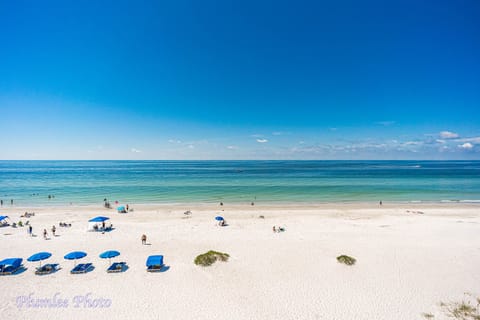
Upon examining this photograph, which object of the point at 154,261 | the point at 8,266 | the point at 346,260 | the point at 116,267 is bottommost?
the point at 116,267

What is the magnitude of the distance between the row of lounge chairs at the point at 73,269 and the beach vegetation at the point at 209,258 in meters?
2.10

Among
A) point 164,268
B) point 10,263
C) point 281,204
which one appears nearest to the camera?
point 10,263

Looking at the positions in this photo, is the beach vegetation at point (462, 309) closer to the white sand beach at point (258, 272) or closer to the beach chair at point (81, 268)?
the white sand beach at point (258, 272)

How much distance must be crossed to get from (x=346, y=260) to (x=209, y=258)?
26.2ft

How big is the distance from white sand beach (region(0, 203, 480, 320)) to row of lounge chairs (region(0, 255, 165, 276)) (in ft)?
1.25

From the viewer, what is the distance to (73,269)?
12.4m

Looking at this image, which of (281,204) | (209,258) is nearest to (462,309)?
(209,258)

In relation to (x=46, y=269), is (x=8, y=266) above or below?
above

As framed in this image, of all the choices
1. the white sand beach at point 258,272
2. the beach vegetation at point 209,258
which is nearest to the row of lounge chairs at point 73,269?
the white sand beach at point 258,272

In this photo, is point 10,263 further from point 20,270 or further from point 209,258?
point 209,258

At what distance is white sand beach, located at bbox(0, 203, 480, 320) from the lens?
9.52 m

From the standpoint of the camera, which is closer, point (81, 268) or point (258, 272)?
point (258, 272)

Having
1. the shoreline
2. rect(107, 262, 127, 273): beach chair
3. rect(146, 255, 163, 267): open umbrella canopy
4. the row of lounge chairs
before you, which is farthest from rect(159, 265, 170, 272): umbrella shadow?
the shoreline

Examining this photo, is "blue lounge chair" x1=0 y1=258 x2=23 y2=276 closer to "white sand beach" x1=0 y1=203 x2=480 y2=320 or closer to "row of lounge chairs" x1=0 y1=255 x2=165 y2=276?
"row of lounge chairs" x1=0 y1=255 x2=165 y2=276
